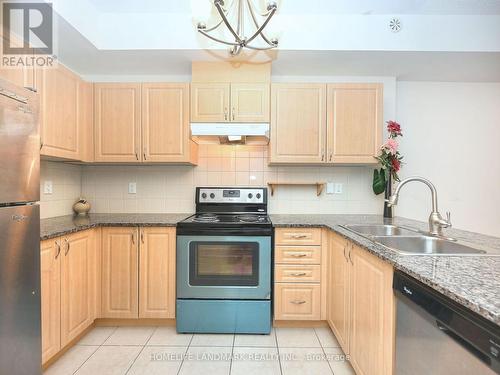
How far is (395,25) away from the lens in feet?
7.09

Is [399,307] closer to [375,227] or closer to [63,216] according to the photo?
[375,227]

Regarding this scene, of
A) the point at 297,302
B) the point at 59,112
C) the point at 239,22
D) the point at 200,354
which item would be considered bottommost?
the point at 200,354

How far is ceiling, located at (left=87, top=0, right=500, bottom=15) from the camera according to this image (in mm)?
2018

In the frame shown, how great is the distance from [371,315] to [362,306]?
0.40 ft

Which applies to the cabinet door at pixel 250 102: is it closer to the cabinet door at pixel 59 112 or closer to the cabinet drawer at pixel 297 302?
the cabinet door at pixel 59 112

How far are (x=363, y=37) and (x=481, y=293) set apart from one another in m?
2.06

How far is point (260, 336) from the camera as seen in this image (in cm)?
211

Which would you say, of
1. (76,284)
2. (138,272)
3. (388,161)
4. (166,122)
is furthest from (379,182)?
(76,284)

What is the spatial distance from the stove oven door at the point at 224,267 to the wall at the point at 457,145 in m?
1.65

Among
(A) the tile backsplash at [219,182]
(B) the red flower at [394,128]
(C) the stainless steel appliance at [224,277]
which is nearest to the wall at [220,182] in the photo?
(A) the tile backsplash at [219,182]

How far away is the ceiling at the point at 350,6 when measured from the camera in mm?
2018

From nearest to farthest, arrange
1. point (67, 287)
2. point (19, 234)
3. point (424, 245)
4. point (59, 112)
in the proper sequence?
point (19, 234), point (424, 245), point (67, 287), point (59, 112)

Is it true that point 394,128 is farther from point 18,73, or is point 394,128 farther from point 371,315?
point 18,73

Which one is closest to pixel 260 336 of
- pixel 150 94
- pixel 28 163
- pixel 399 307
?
pixel 399 307
